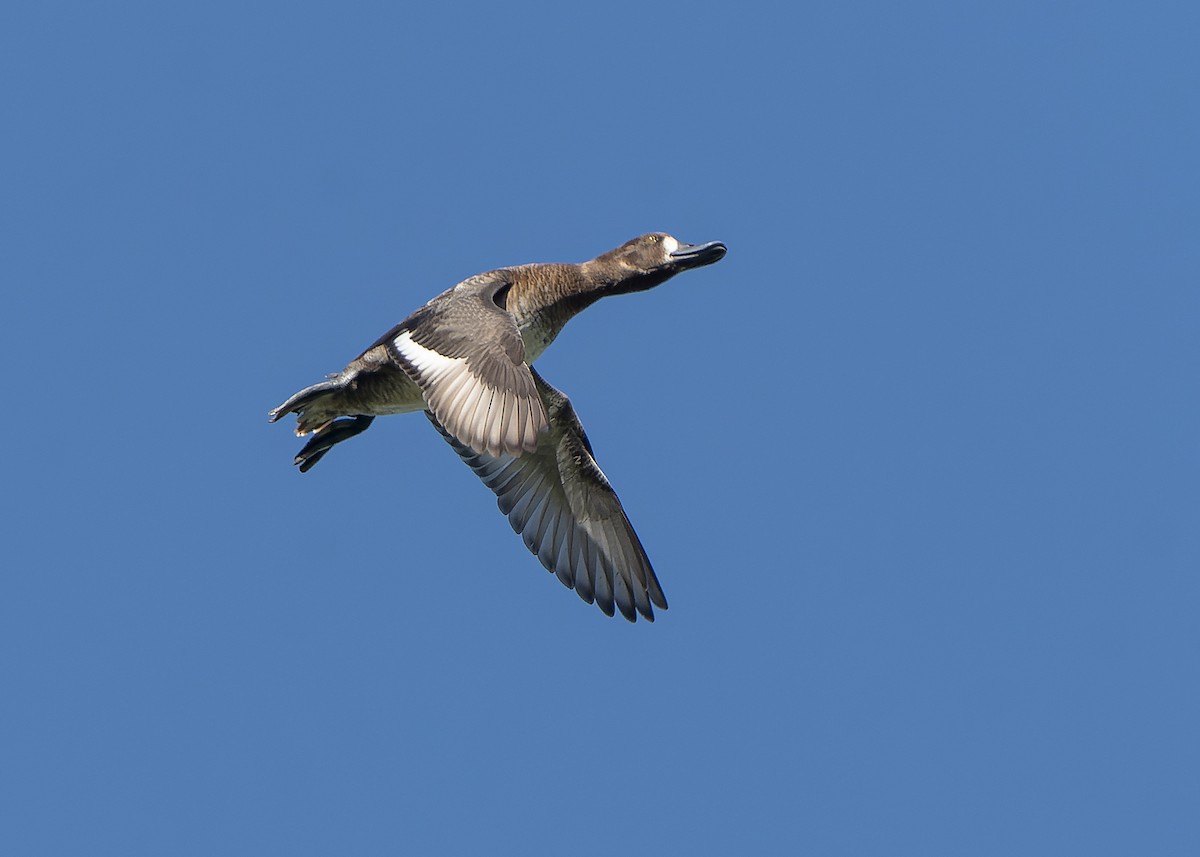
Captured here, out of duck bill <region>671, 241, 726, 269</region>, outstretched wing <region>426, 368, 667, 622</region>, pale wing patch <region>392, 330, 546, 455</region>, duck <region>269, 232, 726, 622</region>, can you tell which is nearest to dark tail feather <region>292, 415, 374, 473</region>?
duck <region>269, 232, 726, 622</region>

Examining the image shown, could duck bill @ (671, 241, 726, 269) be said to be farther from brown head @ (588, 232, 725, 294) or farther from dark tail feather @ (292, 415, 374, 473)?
dark tail feather @ (292, 415, 374, 473)

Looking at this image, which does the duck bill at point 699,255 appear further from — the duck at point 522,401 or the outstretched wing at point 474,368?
the outstretched wing at point 474,368

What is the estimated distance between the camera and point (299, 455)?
1372 cm

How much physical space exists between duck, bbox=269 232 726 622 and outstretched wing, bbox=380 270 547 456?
0.01 metres

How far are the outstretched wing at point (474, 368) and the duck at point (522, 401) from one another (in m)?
0.01

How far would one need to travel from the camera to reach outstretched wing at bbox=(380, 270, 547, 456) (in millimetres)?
11234

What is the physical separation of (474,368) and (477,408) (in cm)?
40

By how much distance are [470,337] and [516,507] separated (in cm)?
277

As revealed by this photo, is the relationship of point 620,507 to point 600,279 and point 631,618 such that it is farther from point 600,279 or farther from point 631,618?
point 600,279

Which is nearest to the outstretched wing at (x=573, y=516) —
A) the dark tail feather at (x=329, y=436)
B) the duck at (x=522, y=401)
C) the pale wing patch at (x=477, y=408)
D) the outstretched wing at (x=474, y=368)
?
the duck at (x=522, y=401)

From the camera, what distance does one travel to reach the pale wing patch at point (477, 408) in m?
11.1

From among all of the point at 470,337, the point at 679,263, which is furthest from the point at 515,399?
the point at 679,263

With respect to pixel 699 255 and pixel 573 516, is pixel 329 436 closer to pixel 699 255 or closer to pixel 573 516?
pixel 573 516

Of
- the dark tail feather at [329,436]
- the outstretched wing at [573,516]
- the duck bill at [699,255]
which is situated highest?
the duck bill at [699,255]
